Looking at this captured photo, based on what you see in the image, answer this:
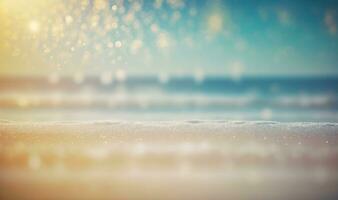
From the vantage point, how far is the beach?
4.06m

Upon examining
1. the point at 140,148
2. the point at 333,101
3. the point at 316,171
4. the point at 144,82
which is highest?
the point at 144,82

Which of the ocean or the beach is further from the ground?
the ocean

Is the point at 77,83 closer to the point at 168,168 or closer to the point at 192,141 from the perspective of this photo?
the point at 192,141

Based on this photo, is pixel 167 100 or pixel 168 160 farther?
pixel 167 100

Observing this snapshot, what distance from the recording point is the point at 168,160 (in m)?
4.99

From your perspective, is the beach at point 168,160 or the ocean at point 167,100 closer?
the beach at point 168,160

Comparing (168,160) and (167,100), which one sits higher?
(167,100)

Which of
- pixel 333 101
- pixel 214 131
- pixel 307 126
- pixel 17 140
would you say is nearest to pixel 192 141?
pixel 214 131

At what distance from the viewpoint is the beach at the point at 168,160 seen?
4.06 meters

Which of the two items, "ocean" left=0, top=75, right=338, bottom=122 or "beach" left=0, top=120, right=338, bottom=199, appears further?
"ocean" left=0, top=75, right=338, bottom=122

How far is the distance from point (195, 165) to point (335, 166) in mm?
1803

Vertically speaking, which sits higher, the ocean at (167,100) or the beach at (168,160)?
the ocean at (167,100)

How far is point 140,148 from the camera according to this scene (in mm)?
5586

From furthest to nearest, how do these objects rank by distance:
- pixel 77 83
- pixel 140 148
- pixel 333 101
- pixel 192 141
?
pixel 77 83 → pixel 333 101 → pixel 192 141 → pixel 140 148
